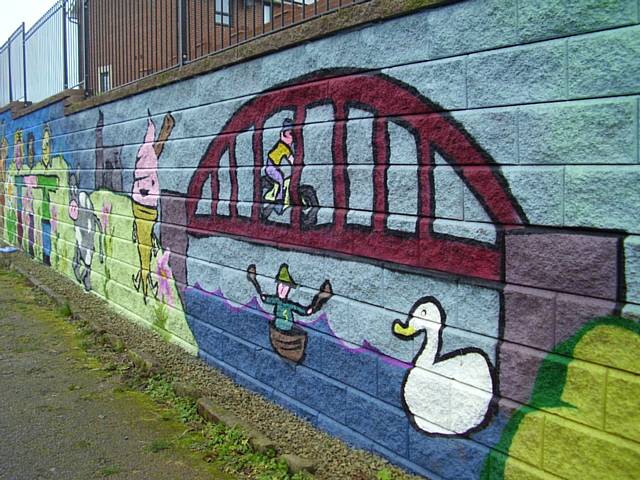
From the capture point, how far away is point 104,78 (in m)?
8.31

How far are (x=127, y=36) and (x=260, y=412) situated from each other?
5091 millimetres

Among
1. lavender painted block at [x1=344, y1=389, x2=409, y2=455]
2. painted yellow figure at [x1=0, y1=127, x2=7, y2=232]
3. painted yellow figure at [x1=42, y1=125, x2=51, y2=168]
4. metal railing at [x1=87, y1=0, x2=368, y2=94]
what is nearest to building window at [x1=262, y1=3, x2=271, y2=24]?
metal railing at [x1=87, y1=0, x2=368, y2=94]

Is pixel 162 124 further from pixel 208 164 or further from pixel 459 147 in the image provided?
pixel 459 147

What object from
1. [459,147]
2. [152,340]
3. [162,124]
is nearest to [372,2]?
[459,147]

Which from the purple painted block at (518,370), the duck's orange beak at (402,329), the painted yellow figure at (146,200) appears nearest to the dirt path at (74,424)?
the painted yellow figure at (146,200)

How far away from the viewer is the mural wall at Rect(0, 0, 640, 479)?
7.96 ft

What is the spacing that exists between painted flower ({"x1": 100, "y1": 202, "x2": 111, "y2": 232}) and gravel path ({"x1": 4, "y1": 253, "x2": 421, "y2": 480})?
1.06 metres

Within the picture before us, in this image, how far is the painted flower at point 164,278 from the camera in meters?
5.98

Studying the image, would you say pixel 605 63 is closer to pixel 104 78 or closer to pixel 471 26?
pixel 471 26

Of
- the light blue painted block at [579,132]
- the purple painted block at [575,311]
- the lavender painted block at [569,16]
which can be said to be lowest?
the purple painted block at [575,311]

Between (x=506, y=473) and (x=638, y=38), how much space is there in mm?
1820

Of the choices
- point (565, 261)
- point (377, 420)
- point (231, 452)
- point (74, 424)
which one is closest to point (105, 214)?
point (74, 424)

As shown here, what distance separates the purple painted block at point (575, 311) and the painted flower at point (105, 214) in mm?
6125

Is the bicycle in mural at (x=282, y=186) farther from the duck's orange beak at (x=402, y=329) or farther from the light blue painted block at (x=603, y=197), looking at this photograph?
the light blue painted block at (x=603, y=197)
